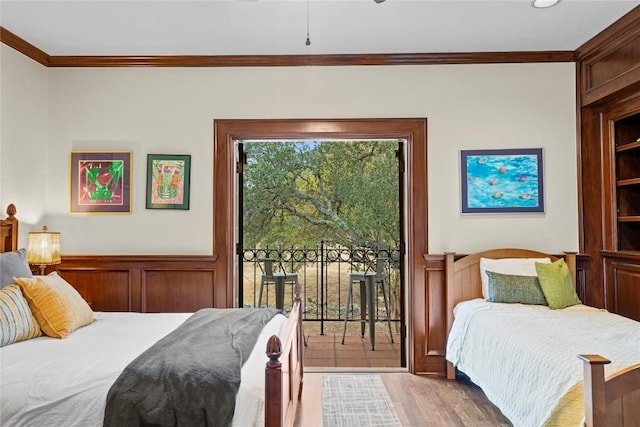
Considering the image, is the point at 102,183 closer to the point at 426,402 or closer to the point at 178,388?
the point at 178,388

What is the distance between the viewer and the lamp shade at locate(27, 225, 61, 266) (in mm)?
3082

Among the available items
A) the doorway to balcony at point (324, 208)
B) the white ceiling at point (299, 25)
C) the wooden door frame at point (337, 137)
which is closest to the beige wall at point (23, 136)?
the white ceiling at point (299, 25)

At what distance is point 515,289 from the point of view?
10.1ft

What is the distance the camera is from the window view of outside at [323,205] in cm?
581

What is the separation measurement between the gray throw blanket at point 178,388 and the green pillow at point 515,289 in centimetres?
212

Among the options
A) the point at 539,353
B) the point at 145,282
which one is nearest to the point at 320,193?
the point at 145,282

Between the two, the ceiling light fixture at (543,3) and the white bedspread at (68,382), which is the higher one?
the ceiling light fixture at (543,3)

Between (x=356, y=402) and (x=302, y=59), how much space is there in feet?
9.18

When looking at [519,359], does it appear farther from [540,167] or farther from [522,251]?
[540,167]

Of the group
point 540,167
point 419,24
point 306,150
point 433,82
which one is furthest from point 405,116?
point 306,150

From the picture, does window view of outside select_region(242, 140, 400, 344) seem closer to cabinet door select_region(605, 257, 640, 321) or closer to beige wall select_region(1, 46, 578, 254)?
beige wall select_region(1, 46, 578, 254)

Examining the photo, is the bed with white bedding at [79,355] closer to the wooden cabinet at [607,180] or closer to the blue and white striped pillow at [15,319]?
the blue and white striped pillow at [15,319]

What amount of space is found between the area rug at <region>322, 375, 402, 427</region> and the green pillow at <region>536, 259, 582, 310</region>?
1.42 m

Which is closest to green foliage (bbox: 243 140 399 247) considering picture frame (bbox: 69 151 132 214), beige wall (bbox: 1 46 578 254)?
beige wall (bbox: 1 46 578 254)
